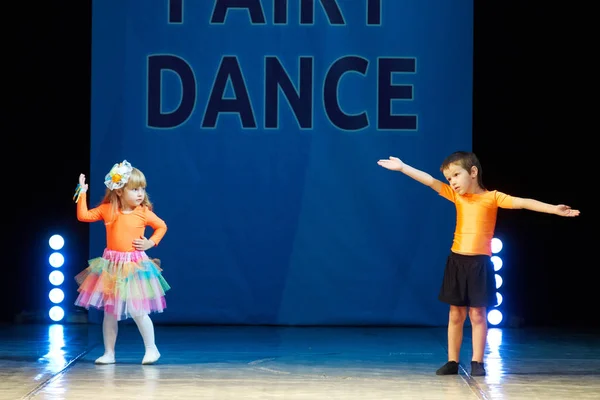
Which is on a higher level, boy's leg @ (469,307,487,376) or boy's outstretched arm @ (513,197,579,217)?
boy's outstretched arm @ (513,197,579,217)

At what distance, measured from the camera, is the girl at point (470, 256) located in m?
5.46

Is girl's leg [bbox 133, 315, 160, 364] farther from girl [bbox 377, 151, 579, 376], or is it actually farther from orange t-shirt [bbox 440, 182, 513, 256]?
orange t-shirt [bbox 440, 182, 513, 256]

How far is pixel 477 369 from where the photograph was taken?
5426mm

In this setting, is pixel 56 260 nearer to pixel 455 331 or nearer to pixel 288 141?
pixel 288 141

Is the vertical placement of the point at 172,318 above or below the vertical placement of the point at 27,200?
below

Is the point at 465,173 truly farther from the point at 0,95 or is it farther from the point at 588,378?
the point at 0,95

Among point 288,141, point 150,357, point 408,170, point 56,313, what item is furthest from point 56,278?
point 408,170

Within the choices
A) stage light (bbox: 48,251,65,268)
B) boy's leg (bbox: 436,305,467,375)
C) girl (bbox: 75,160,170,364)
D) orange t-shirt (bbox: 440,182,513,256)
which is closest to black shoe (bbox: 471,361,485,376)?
boy's leg (bbox: 436,305,467,375)

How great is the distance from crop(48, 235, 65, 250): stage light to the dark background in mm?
82

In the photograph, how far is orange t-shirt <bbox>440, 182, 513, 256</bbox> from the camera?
18.1 feet

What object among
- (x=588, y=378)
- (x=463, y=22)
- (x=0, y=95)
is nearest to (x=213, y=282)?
(x=0, y=95)

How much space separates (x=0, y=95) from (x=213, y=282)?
1.97 m

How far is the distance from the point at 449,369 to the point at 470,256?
0.57 metres

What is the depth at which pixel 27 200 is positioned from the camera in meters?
7.79
